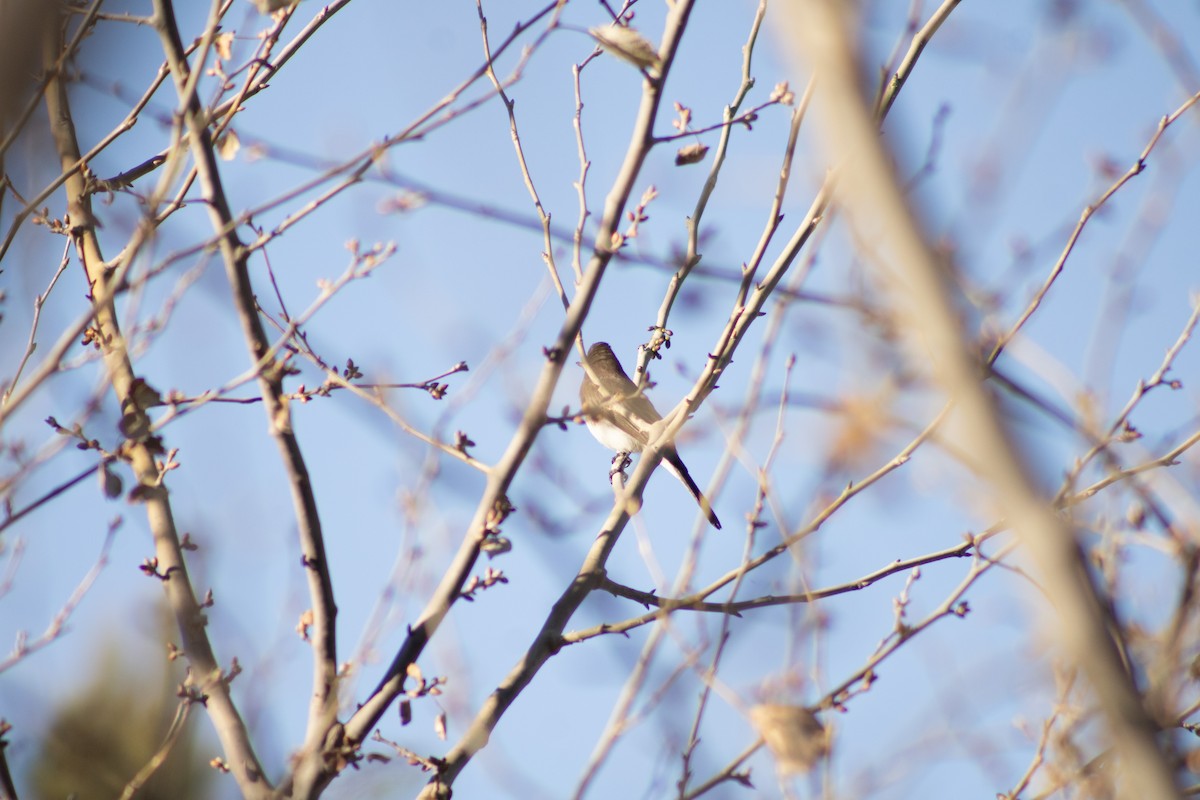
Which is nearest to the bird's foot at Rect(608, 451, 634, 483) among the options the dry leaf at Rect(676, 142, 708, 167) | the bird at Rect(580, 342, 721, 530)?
the bird at Rect(580, 342, 721, 530)

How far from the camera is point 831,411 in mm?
2033

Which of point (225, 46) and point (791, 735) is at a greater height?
point (225, 46)

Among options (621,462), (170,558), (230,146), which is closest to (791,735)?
(170,558)

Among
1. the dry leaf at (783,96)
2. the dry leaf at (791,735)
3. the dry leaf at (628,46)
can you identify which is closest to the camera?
the dry leaf at (791,735)

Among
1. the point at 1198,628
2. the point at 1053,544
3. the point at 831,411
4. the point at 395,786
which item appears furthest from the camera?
Answer: the point at 395,786

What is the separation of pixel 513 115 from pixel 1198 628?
2.51m

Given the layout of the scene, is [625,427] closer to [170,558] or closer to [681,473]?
[681,473]

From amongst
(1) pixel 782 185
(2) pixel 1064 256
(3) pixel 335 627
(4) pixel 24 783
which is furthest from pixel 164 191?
(4) pixel 24 783

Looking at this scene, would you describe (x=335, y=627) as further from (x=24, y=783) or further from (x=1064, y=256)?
(x=24, y=783)

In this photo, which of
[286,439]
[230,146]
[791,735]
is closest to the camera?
[791,735]

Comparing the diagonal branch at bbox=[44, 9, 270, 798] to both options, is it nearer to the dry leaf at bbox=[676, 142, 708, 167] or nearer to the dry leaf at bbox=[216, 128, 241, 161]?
the dry leaf at bbox=[216, 128, 241, 161]

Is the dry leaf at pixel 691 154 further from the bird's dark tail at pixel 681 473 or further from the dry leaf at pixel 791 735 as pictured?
the bird's dark tail at pixel 681 473

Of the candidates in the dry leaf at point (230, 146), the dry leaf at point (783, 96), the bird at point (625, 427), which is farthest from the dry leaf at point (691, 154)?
the bird at point (625, 427)

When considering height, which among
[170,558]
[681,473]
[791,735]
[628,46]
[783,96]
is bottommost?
[791,735]
